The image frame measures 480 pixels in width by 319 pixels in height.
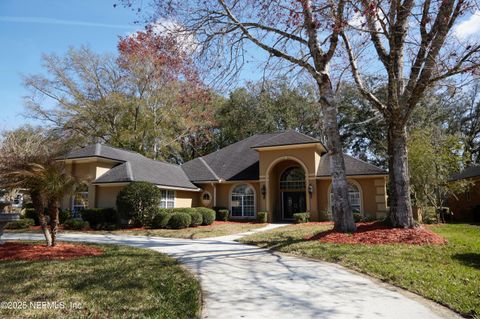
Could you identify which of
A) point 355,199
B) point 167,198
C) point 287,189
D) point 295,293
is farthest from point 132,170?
point 295,293

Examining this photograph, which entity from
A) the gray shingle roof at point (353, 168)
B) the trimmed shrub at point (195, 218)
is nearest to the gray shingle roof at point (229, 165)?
the gray shingle roof at point (353, 168)

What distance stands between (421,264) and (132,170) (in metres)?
17.2

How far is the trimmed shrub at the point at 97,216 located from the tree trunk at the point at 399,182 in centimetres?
1497

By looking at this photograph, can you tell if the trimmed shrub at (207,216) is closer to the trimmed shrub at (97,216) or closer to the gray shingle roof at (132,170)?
the gray shingle roof at (132,170)

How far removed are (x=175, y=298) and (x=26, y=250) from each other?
6.32 metres

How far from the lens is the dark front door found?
2469 centimetres

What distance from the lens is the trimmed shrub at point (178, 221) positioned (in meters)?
18.6

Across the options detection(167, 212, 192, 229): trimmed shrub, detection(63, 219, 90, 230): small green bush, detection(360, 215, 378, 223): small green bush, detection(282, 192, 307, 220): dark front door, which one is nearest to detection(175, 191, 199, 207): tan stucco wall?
detection(167, 212, 192, 229): trimmed shrub

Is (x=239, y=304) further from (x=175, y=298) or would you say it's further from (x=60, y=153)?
(x=60, y=153)

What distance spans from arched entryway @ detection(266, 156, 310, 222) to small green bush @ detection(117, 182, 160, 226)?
8519 mm

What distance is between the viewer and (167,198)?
2278 centimetres

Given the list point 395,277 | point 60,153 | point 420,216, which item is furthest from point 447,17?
point 420,216

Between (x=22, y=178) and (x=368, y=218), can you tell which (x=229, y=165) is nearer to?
(x=368, y=218)

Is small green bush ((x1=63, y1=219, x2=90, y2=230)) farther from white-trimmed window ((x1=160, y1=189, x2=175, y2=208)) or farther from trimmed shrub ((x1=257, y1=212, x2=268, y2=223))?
trimmed shrub ((x1=257, y1=212, x2=268, y2=223))
